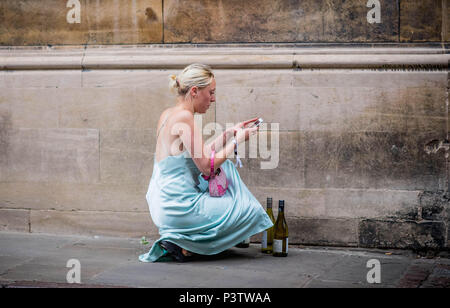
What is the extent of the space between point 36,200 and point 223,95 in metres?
2.22

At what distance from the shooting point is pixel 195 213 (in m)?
4.91

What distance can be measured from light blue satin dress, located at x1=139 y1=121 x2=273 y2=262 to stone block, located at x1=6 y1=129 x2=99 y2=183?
1.30 metres

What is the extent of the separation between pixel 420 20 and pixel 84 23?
10.8ft

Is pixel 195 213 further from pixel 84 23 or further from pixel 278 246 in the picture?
pixel 84 23

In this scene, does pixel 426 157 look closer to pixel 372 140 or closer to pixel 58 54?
pixel 372 140

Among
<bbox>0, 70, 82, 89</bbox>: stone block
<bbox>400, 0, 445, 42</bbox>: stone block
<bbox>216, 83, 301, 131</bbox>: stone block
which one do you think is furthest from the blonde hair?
<bbox>400, 0, 445, 42</bbox>: stone block

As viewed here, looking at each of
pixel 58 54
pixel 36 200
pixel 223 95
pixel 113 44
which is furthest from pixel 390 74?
pixel 36 200

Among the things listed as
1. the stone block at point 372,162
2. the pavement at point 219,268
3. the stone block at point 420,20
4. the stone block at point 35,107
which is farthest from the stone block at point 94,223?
the stone block at point 420,20

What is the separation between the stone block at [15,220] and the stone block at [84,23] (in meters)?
1.76

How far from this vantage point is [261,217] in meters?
4.99

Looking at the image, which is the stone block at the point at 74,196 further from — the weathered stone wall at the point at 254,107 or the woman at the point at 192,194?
the woman at the point at 192,194

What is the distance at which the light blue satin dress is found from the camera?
4.91 metres

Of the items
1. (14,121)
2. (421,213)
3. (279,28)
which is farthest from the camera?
(14,121)

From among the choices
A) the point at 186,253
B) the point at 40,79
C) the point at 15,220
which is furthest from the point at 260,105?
the point at 15,220
